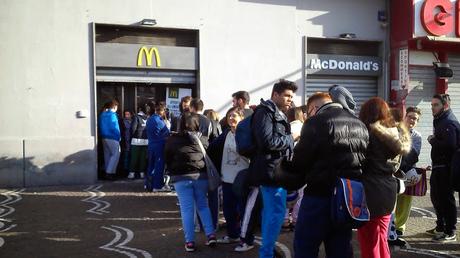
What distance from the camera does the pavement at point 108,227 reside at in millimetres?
5598

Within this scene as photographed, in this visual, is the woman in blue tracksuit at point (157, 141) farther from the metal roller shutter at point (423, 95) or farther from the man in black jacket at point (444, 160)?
the metal roller shutter at point (423, 95)

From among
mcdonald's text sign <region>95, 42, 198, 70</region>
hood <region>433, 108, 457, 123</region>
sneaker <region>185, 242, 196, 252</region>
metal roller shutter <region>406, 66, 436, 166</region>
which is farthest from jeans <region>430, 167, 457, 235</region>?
metal roller shutter <region>406, 66, 436, 166</region>

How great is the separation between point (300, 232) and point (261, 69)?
27.0 feet

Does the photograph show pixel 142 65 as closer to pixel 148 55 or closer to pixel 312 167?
pixel 148 55

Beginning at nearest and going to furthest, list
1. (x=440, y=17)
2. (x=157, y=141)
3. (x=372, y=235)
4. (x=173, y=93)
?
(x=372, y=235), (x=157, y=141), (x=173, y=93), (x=440, y=17)

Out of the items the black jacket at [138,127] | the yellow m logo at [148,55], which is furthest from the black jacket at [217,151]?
the yellow m logo at [148,55]

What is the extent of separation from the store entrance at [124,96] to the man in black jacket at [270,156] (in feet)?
22.5

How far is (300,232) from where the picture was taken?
3.63m

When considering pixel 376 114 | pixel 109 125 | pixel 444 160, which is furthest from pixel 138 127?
pixel 376 114

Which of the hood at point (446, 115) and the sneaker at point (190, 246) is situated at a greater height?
the hood at point (446, 115)

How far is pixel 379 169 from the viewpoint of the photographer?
3926 mm

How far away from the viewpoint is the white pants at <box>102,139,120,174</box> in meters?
10.6

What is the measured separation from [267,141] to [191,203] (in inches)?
55.6

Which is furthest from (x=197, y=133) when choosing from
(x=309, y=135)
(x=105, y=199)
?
(x=105, y=199)
